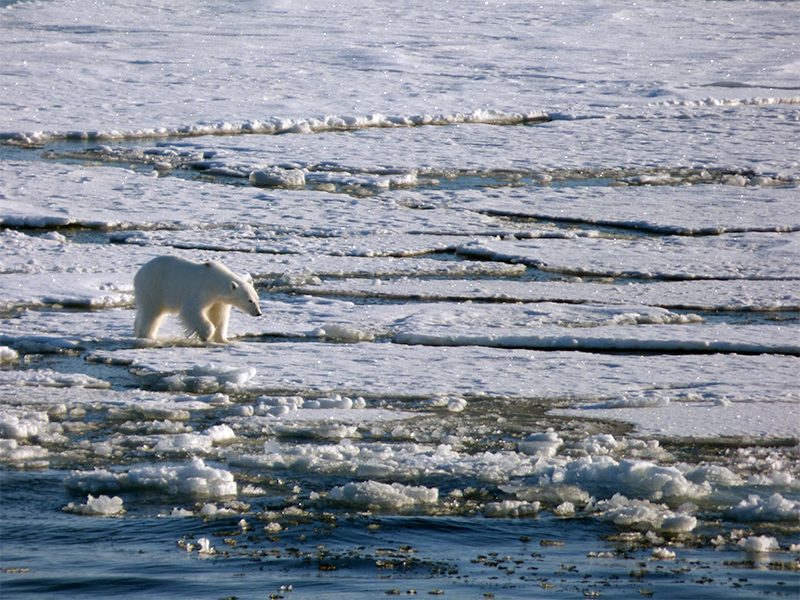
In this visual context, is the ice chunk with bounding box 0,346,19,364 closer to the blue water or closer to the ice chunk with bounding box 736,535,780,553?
the blue water

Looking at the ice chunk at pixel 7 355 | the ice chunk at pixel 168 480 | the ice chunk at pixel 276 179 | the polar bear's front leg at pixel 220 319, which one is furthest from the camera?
the ice chunk at pixel 276 179

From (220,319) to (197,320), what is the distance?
20 centimetres

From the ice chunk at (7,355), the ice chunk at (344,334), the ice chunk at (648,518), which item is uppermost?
the ice chunk at (344,334)

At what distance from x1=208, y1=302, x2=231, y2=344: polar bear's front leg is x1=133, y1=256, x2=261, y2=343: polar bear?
12 centimetres

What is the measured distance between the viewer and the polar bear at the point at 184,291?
621cm

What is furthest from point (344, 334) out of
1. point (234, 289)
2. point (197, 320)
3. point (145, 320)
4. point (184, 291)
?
point (145, 320)

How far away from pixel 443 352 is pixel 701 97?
13.0 metres

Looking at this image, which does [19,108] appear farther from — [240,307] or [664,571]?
[664,571]

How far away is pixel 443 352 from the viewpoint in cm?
612

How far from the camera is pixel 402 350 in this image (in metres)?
6.14

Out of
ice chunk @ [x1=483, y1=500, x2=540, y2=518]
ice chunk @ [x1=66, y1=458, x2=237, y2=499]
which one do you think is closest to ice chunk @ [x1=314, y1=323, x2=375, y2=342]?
ice chunk @ [x1=66, y1=458, x2=237, y2=499]

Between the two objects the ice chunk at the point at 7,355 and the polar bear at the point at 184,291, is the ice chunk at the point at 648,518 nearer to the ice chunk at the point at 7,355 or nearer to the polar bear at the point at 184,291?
the polar bear at the point at 184,291

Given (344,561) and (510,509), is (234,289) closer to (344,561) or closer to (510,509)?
(510,509)

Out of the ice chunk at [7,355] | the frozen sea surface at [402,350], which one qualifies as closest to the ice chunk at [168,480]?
the frozen sea surface at [402,350]
